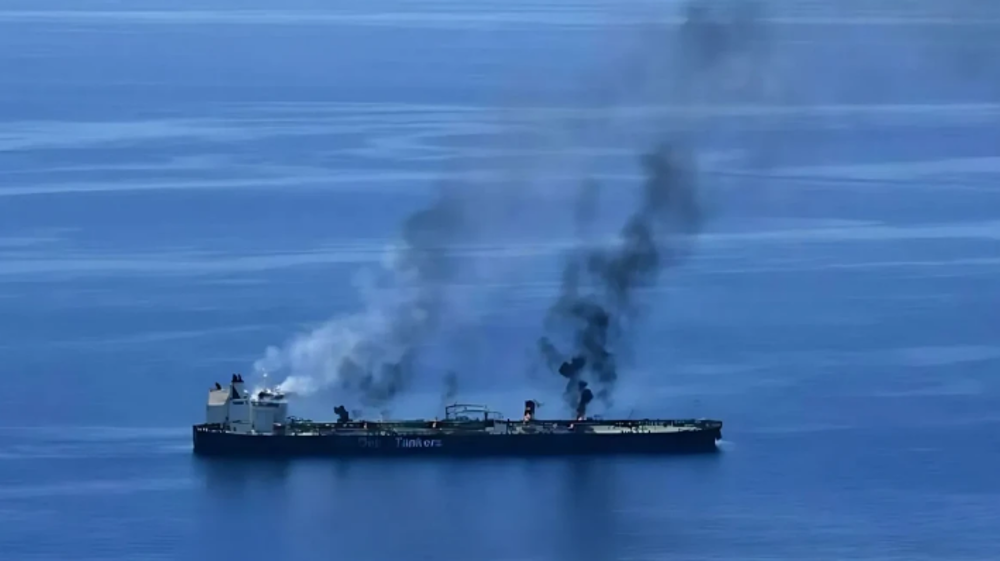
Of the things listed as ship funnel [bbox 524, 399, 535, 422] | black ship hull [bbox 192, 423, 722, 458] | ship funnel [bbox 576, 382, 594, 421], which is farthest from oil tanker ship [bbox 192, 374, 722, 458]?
ship funnel [bbox 576, 382, 594, 421]

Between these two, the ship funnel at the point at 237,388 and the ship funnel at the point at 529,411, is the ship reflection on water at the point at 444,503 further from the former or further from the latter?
the ship funnel at the point at 237,388

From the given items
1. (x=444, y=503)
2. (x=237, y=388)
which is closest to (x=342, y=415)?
(x=237, y=388)

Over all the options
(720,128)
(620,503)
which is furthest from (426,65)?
(620,503)

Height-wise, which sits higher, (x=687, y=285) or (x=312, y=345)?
(x=687, y=285)

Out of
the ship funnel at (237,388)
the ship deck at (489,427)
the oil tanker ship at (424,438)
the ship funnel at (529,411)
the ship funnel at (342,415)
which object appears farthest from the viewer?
the ship funnel at (342,415)

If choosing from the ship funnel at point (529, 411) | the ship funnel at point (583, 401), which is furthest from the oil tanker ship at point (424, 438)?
the ship funnel at point (583, 401)

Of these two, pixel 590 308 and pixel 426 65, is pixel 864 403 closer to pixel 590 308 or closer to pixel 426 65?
pixel 590 308

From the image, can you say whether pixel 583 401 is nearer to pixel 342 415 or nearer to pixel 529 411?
pixel 529 411

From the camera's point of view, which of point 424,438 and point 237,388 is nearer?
point 424,438
